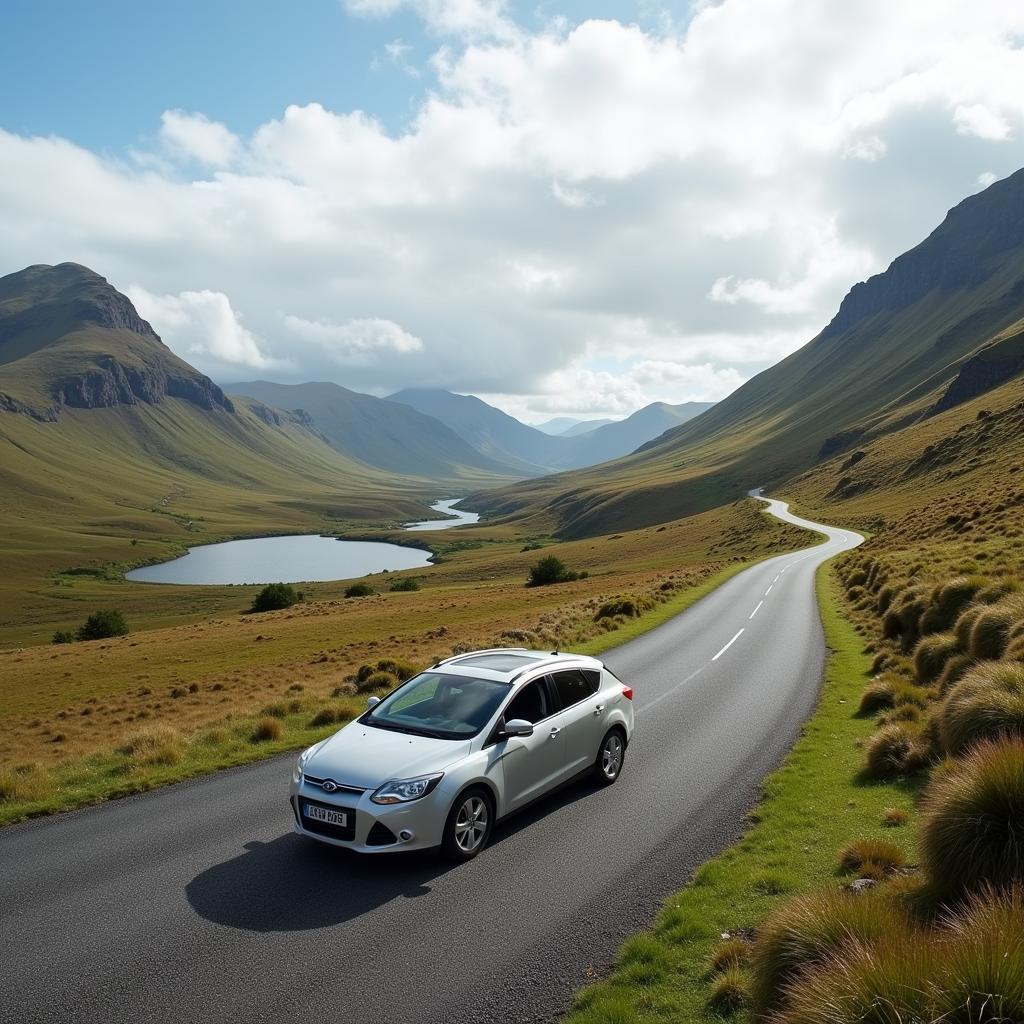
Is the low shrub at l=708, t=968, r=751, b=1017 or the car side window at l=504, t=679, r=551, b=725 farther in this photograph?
the car side window at l=504, t=679, r=551, b=725

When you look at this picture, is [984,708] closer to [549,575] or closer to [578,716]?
[578,716]

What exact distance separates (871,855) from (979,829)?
6.82 ft

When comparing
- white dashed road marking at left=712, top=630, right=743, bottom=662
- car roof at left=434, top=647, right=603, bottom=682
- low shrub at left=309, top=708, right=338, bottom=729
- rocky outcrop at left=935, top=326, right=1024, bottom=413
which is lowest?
white dashed road marking at left=712, top=630, right=743, bottom=662

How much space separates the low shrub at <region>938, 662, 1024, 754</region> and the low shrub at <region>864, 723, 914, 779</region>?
1154mm

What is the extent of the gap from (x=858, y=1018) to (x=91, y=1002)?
Result: 20.5 ft

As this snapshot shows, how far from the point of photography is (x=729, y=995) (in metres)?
5.84

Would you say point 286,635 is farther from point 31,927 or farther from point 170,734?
point 31,927

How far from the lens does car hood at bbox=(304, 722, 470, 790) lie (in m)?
8.85

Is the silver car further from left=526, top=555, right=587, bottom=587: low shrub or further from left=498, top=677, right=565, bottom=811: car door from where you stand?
left=526, top=555, right=587, bottom=587: low shrub

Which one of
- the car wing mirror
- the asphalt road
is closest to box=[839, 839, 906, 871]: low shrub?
the asphalt road

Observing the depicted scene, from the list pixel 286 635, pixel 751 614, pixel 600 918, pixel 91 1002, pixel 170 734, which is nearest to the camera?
pixel 91 1002

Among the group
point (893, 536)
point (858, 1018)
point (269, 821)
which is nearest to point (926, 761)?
point (858, 1018)

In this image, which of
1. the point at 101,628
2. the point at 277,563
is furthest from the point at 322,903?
the point at 277,563

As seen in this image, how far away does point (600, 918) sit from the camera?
25.0 ft
